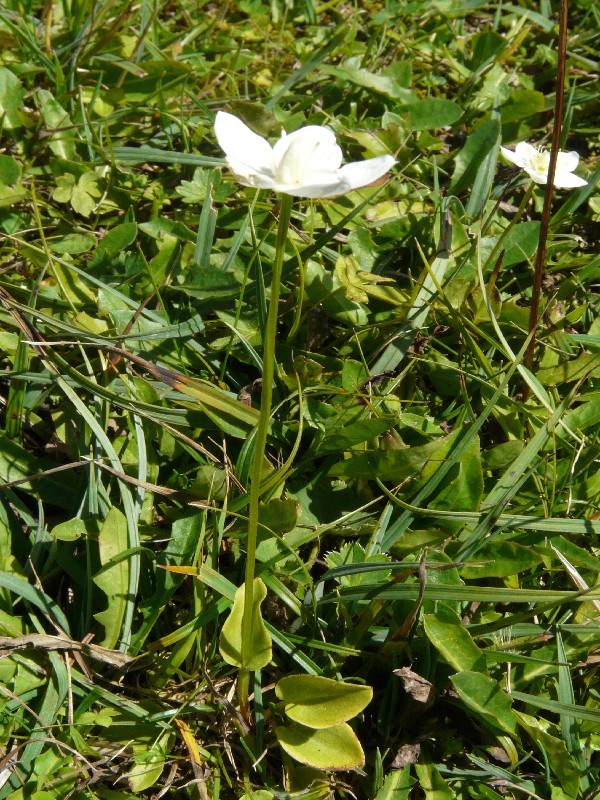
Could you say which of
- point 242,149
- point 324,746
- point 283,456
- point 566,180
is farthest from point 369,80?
point 324,746

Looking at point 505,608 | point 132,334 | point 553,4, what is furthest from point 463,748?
point 553,4

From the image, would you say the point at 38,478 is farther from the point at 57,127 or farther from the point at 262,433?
the point at 57,127

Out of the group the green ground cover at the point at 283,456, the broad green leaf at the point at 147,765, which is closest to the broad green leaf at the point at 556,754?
the green ground cover at the point at 283,456

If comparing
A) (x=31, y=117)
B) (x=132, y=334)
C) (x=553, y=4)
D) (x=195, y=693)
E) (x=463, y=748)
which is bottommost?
(x=463, y=748)

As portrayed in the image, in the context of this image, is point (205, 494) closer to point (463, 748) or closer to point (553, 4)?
point (463, 748)

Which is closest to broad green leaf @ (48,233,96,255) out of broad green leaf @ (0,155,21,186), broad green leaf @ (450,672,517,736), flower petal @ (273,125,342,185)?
broad green leaf @ (0,155,21,186)

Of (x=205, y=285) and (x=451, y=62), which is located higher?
(x=451, y=62)

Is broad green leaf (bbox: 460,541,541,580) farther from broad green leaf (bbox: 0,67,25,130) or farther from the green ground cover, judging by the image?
broad green leaf (bbox: 0,67,25,130)
